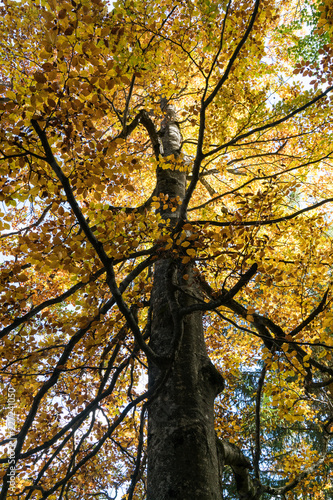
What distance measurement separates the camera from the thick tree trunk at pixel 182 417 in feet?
5.40

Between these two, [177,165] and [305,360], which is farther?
[177,165]

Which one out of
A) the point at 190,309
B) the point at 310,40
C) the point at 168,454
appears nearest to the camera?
the point at 168,454

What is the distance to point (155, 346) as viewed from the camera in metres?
2.42

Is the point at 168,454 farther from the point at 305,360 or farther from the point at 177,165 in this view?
the point at 177,165

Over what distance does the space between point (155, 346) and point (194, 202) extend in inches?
288

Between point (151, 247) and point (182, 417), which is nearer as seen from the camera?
point (182, 417)

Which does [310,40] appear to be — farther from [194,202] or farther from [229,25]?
[194,202]

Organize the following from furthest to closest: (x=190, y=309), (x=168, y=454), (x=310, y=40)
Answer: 1. (x=310, y=40)
2. (x=190, y=309)
3. (x=168, y=454)

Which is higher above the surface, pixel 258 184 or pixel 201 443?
pixel 258 184

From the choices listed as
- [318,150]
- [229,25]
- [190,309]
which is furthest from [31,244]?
[318,150]

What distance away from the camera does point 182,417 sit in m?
1.88

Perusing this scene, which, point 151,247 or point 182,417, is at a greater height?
point 151,247

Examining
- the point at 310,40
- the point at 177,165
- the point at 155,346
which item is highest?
the point at 310,40

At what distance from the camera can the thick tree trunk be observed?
1.65m
